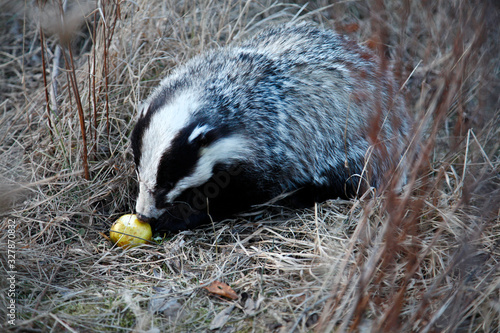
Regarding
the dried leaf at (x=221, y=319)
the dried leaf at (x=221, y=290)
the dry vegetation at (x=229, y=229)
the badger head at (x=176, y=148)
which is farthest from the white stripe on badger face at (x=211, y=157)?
the dried leaf at (x=221, y=319)

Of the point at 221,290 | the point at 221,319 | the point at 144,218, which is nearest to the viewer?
the point at 221,319

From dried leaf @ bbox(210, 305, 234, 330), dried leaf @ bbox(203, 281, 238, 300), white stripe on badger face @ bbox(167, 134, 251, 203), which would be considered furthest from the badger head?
dried leaf @ bbox(210, 305, 234, 330)

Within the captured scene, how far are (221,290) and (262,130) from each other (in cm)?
109

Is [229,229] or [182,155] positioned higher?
[182,155]

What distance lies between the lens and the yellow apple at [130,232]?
3002mm

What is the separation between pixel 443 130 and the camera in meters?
4.24

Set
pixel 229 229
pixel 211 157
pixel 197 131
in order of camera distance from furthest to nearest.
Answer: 1. pixel 229 229
2. pixel 211 157
3. pixel 197 131

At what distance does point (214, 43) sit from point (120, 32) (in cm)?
85

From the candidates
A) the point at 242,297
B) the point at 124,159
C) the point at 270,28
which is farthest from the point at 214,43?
the point at 242,297

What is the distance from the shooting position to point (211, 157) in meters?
2.88

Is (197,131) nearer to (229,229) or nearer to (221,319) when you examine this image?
(229,229)

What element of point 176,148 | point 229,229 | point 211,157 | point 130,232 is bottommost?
point 229,229

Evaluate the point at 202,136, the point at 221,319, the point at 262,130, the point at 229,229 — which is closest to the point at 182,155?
the point at 202,136

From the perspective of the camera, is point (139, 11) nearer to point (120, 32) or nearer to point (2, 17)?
point (120, 32)
